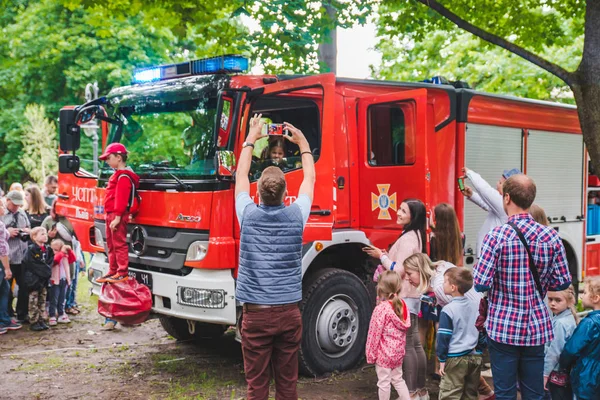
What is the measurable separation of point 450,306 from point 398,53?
15393 mm

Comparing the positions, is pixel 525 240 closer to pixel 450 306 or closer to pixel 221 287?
pixel 450 306

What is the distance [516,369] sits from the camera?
3.97 m

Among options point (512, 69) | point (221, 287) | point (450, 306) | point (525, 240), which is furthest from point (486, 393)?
point (512, 69)

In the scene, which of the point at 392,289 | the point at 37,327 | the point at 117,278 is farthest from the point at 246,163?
the point at 37,327

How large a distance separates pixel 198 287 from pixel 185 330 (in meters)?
2.32

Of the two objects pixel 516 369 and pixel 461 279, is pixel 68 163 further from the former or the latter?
pixel 516 369

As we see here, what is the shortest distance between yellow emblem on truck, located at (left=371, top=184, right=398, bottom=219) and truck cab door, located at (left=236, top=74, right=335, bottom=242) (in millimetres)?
855

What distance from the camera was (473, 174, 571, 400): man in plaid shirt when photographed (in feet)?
12.5

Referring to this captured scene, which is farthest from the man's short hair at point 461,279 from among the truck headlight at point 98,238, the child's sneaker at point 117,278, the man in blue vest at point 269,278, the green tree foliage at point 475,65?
the green tree foliage at point 475,65

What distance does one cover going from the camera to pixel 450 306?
4637mm

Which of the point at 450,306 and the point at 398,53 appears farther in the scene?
the point at 398,53

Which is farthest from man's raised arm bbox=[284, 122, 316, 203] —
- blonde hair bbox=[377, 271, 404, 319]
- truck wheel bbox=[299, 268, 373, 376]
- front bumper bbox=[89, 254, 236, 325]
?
truck wheel bbox=[299, 268, 373, 376]

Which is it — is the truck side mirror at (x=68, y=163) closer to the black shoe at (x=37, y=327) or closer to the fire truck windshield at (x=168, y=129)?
the fire truck windshield at (x=168, y=129)

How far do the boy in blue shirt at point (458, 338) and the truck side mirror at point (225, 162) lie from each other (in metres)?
2.00
